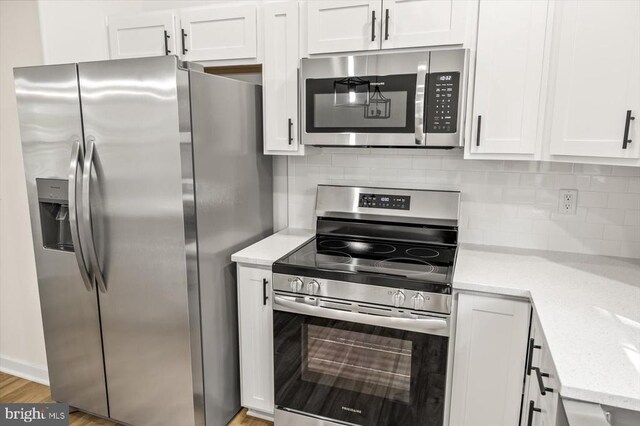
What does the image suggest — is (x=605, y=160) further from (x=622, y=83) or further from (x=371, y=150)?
(x=371, y=150)

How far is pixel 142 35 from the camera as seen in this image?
2416 millimetres

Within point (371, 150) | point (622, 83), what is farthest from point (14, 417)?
point (622, 83)

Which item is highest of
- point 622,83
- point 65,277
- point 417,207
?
point 622,83

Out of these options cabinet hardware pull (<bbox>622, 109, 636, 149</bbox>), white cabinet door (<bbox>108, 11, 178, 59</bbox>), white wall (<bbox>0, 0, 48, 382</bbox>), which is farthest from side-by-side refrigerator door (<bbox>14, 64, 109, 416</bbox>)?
cabinet hardware pull (<bbox>622, 109, 636, 149</bbox>)

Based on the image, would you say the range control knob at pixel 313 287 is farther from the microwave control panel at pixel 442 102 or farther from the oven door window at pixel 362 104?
the microwave control panel at pixel 442 102

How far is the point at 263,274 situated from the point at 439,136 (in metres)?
1.04

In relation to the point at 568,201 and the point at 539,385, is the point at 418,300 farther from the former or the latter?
the point at 568,201

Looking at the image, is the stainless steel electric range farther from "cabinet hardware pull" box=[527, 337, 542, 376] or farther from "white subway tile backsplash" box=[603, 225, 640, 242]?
"white subway tile backsplash" box=[603, 225, 640, 242]

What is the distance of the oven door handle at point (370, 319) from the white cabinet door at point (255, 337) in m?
0.16

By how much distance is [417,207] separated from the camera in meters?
2.25

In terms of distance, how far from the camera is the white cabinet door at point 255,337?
6.86ft

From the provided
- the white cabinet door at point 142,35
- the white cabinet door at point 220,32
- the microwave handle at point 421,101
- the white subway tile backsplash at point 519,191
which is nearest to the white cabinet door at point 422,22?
the microwave handle at point 421,101

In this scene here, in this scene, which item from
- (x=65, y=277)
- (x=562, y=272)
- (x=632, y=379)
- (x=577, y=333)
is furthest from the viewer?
(x=65, y=277)

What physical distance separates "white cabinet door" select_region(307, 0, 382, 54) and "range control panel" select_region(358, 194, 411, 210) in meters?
0.76
